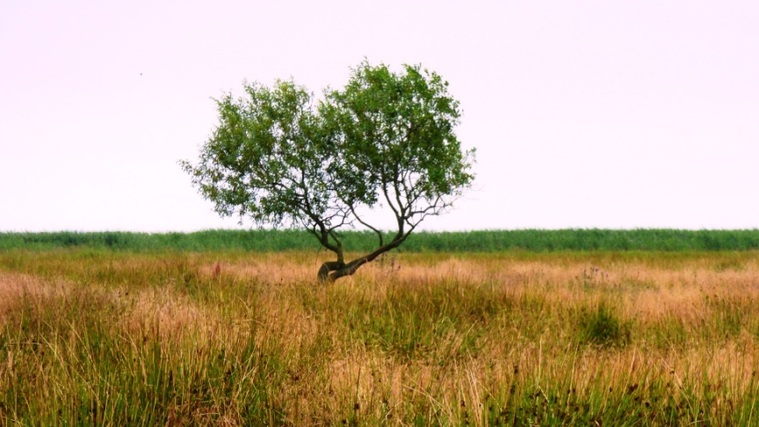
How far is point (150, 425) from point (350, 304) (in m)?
5.25

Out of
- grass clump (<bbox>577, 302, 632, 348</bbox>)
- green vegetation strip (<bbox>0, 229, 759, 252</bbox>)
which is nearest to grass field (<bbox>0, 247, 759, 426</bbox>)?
grass clump (<bbox>577, 302, 632, 348</bbox>)

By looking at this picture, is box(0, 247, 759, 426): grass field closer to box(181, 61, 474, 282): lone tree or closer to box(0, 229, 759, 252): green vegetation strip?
box(181, 61, 474, 282): lone tree

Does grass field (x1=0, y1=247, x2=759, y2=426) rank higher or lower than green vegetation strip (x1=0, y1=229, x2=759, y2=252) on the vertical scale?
lower

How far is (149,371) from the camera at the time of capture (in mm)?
4914

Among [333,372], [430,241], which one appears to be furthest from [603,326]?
[430,241]

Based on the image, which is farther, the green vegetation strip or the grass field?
the green vegetation strip

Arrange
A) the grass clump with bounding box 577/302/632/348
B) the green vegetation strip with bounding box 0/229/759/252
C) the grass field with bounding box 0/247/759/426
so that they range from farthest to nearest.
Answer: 1. the green vegetation strip with bounding box 0/229/759/252
2. the grass clump with bounding box 577/302/632/348
3. the grass field with bounding box 0/247/759/426

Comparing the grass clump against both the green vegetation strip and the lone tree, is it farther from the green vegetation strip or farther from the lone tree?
the green vegetation strip

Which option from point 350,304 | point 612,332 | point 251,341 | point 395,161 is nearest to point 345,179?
point 395,161

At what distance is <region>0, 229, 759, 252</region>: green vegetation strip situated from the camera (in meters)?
38.5

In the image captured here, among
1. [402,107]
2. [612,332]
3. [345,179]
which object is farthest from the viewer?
[345,179]

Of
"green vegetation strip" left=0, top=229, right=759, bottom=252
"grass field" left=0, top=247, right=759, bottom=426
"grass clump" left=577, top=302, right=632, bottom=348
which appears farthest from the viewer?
"green vegetation strip" left=0, top=229, right=759, bottom=252

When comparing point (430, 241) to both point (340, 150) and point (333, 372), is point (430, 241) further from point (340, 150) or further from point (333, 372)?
point (333, 372)

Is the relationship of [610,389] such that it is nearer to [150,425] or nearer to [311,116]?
[150,425]
